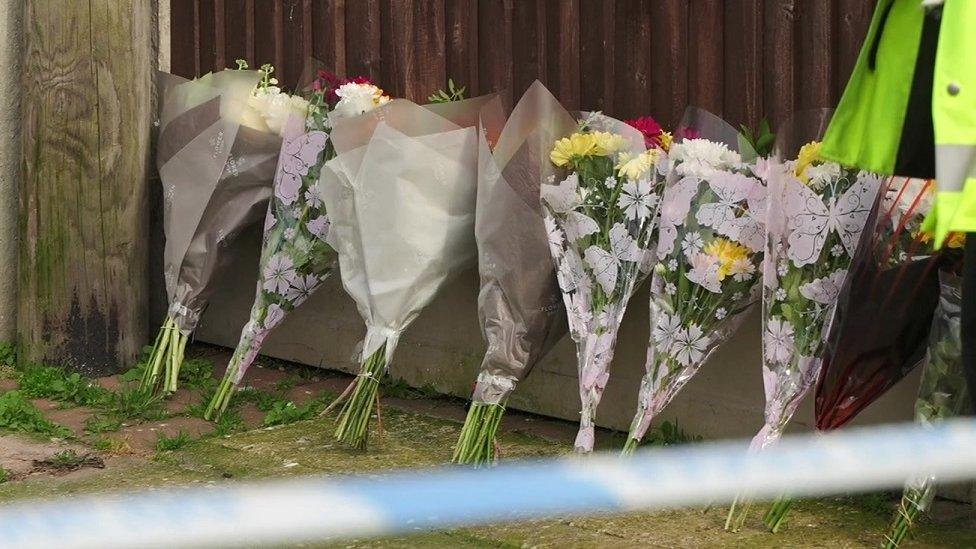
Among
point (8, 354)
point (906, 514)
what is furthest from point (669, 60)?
point (8, 354)

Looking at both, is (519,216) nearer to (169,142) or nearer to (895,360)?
(895,360)

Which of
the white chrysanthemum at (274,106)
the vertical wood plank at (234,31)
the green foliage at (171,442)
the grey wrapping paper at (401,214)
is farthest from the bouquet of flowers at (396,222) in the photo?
A: the vertical wood plank at (234,31)

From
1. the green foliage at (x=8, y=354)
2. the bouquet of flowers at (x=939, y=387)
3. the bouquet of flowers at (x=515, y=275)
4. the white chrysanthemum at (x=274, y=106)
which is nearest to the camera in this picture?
the bouquet of flowers at (x=939, y=387)

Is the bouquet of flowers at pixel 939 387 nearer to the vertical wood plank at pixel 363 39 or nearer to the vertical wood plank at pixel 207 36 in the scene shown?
the vertical wood plank at pixel 363 39

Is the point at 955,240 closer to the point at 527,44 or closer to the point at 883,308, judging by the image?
the point at 883,308

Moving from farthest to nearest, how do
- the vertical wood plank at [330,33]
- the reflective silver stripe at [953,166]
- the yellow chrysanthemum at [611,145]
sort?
the vertical wood plank at [330,33] → the yellow chrysanthemum at [611,145] → the reflective silver stripe at [953,166]

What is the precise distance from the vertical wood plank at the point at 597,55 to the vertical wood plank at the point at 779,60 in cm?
56

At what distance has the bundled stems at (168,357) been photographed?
201 inches

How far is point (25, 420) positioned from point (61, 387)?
0.39 meters

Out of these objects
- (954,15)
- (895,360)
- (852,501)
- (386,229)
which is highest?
(954,15)

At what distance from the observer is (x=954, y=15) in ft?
8.58

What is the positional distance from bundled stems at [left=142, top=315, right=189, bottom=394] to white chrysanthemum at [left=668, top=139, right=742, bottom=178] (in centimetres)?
216

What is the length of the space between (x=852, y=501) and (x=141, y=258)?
302cm

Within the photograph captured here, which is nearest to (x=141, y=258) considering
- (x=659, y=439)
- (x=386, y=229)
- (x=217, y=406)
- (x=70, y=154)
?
→ (x=70, y=154)
